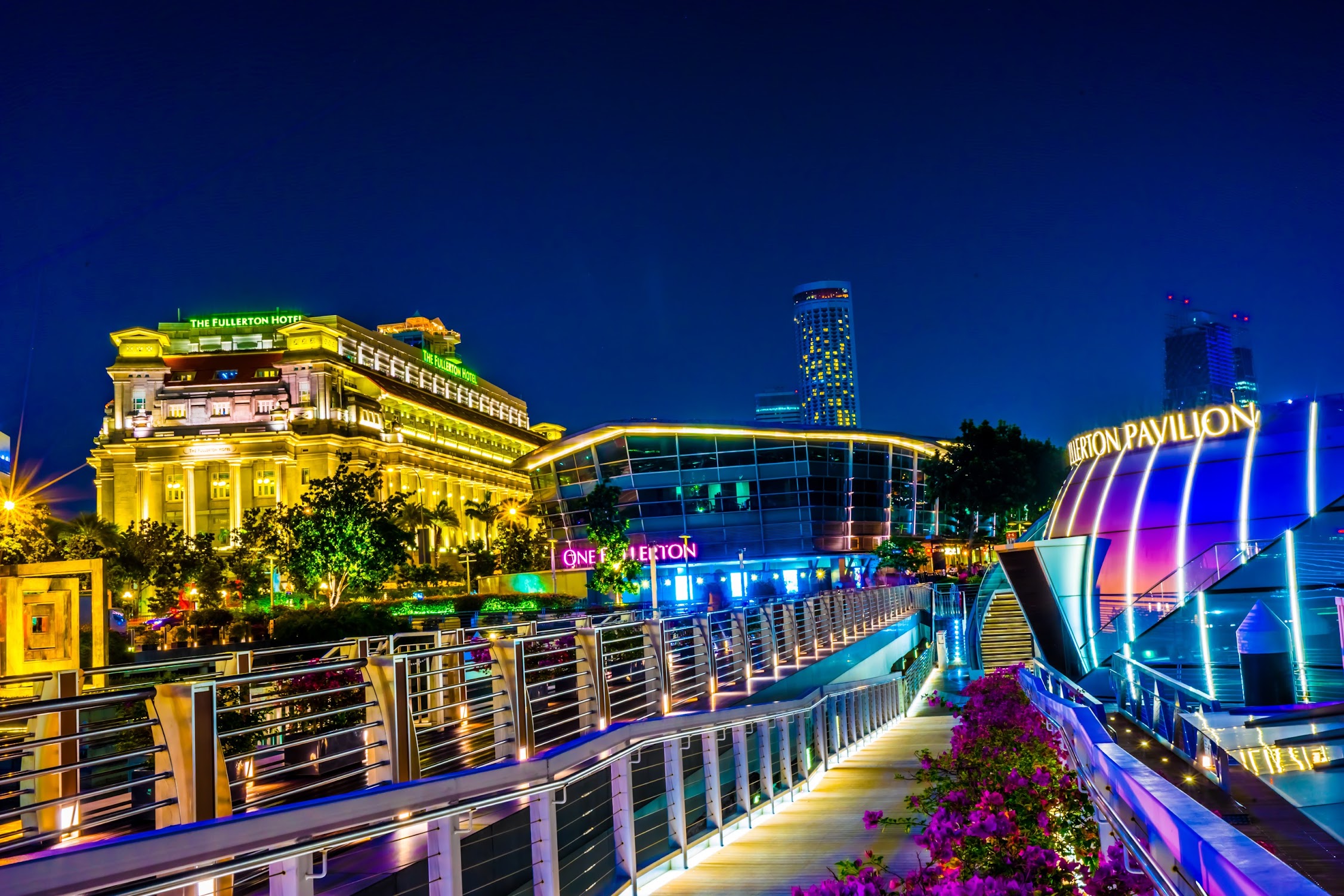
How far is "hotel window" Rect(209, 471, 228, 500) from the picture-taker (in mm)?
123938

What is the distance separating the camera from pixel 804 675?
1953 centimetres

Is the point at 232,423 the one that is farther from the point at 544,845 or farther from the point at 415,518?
the point at 544,845

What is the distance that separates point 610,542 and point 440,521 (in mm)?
64358

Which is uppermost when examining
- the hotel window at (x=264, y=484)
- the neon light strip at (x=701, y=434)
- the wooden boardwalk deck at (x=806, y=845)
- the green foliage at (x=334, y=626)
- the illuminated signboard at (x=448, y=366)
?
the illuminated signboard at (x=448, y=366)

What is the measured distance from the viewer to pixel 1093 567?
1150 inches

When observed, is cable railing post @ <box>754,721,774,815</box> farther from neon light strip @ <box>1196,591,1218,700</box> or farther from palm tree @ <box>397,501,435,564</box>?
palm tree @ <box>397,501,435,564</box>

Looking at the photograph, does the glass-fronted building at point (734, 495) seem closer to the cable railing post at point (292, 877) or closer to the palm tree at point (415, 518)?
the palm tree at point (415, 518)

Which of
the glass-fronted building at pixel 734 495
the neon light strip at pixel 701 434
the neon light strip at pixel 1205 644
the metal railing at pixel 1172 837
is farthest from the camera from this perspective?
the glass-fronted building at pixel 734 495

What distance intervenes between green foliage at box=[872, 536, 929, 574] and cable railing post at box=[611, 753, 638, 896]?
7187cm

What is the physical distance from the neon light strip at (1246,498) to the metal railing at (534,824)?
17526mm

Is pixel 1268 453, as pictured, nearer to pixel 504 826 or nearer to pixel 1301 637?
pixel 1301 637

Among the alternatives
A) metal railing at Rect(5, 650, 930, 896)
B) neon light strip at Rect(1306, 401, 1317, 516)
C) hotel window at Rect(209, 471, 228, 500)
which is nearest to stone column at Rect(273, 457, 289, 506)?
hotel window at Rect(209, 471, 228, 500)

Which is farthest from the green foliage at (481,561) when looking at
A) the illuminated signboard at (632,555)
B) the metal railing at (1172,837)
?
the metal railing at (1172,837)

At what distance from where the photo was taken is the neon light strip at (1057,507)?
3394cm
